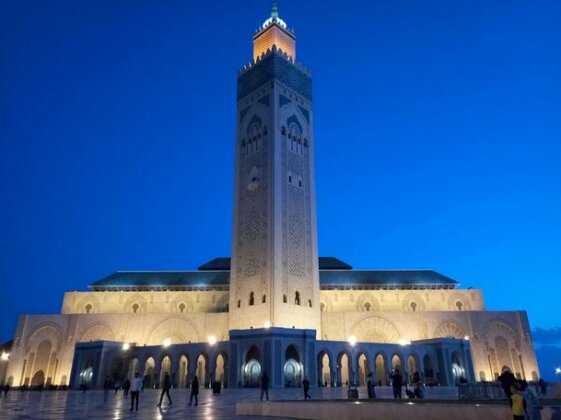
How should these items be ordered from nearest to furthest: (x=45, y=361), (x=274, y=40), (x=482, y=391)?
(x=482, y=391)
(x=45, y=361)
(x=274, y=40)

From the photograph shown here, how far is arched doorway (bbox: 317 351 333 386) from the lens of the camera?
2782 centimetres

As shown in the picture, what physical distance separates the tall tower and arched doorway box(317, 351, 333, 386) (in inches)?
106

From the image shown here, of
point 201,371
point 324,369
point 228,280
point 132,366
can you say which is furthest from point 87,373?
point 324,369

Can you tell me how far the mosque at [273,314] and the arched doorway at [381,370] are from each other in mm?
88

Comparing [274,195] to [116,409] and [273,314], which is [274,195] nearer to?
[273,314]

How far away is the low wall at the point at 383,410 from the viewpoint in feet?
20.4

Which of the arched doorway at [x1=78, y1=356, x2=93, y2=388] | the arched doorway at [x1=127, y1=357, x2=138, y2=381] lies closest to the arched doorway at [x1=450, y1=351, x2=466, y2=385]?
the arched doorway at [x1=127, y1=357, x2=138, y2=381]

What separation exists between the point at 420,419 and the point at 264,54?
114 feet

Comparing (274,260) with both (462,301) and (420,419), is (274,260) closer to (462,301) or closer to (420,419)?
(462,301)

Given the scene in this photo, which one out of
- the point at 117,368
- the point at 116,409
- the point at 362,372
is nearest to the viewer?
the point at 116,409

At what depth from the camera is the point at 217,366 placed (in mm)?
28625

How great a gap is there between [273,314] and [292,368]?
13.1 ft

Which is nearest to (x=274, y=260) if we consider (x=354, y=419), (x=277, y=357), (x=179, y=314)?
(x=277, y=357)

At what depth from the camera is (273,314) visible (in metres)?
29.3
